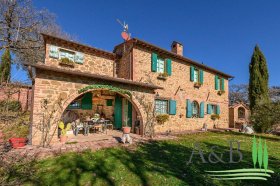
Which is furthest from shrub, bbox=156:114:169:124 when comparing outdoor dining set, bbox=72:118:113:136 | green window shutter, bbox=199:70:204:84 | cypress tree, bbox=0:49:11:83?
cypress tree, bbox=0:49:11:83

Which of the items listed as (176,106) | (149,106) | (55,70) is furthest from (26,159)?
(176,106)

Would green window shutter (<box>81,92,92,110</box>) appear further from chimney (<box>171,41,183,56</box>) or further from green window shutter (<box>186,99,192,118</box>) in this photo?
chimney (<box>171,41,183,56</box>)

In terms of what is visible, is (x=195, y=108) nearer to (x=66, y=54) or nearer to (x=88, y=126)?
(x=88, y=126)

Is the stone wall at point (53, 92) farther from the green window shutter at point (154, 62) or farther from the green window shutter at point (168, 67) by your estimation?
the green window shutter at point (168, 67)

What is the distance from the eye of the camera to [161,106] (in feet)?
40.3

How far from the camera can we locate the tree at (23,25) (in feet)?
46.0

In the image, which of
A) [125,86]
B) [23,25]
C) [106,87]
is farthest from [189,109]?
[23,25]

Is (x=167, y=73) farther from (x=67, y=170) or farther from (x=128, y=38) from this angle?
(x=67, y=170)

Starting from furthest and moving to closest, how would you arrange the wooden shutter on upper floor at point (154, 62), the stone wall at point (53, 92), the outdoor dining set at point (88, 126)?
the wooden shutter on upper floor at point (154, 62), the outdoor dining set at point (88, 126), the stone wall at point (53, 92)

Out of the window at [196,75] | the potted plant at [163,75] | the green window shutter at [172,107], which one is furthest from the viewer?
the window at [196,75]

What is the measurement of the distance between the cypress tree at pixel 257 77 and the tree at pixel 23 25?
1999 cm

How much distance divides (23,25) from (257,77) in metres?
23.1

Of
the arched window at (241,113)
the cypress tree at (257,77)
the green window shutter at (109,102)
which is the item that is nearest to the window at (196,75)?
the cypress tree at (257,77)

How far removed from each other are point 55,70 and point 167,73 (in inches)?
310
